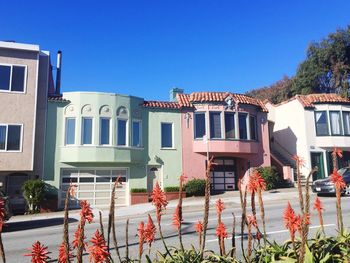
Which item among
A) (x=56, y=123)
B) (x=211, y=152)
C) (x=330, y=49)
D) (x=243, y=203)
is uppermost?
(x=330, y=49)

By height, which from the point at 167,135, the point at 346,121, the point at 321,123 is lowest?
the point at 167,135

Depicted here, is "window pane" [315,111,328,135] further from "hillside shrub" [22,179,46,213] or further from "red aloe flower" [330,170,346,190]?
"red aloe flower" [330,170,346,190]

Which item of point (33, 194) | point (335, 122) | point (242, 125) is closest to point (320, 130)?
point (335, 122)

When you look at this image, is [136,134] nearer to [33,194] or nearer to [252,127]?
[33,194]

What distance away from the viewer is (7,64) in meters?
23.9

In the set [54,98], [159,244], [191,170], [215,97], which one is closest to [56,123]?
[54,98]

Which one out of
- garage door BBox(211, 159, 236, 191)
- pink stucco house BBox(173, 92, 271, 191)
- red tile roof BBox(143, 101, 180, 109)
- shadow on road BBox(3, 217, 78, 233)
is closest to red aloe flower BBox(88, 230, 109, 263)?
shadow on road BBox(3, 217, 78, 233)

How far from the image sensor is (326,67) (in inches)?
1587

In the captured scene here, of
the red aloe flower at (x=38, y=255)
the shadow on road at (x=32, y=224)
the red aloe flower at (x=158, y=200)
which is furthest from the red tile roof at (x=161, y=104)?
the red aloe flower at (x=38, y=255)

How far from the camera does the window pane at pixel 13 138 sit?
23.2m

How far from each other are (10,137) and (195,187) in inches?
512

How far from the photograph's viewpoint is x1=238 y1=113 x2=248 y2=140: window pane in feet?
94.1

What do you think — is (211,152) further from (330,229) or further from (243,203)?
(243,203)

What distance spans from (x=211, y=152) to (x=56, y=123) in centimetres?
1174
